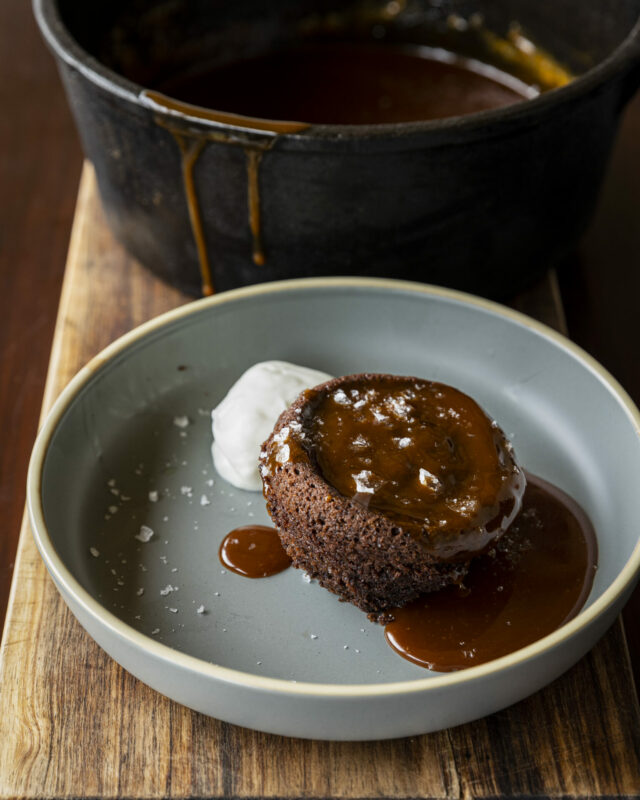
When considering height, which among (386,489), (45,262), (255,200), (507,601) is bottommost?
(45,262)

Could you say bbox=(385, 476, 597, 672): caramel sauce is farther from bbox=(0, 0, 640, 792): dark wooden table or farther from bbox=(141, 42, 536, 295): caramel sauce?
bbox=(141, 42, 536, 295): caramel sauce

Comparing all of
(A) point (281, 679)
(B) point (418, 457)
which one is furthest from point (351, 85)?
(A) point (281, 679)

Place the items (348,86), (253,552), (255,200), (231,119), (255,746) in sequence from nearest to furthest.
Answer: (255,746) < (253,552) < (231,119) < (255,200) < (348,86)

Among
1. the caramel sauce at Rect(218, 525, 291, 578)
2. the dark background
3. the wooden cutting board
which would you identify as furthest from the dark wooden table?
the caramel sauce at Rect(218, 525, 291, 578)

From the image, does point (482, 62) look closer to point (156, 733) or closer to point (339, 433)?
point (339, 433)

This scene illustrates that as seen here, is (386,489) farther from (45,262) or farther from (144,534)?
(45,262)

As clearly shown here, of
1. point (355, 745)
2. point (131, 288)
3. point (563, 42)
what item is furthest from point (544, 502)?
point (563, 42)

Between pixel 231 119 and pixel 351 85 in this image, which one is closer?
pixel 231 119
